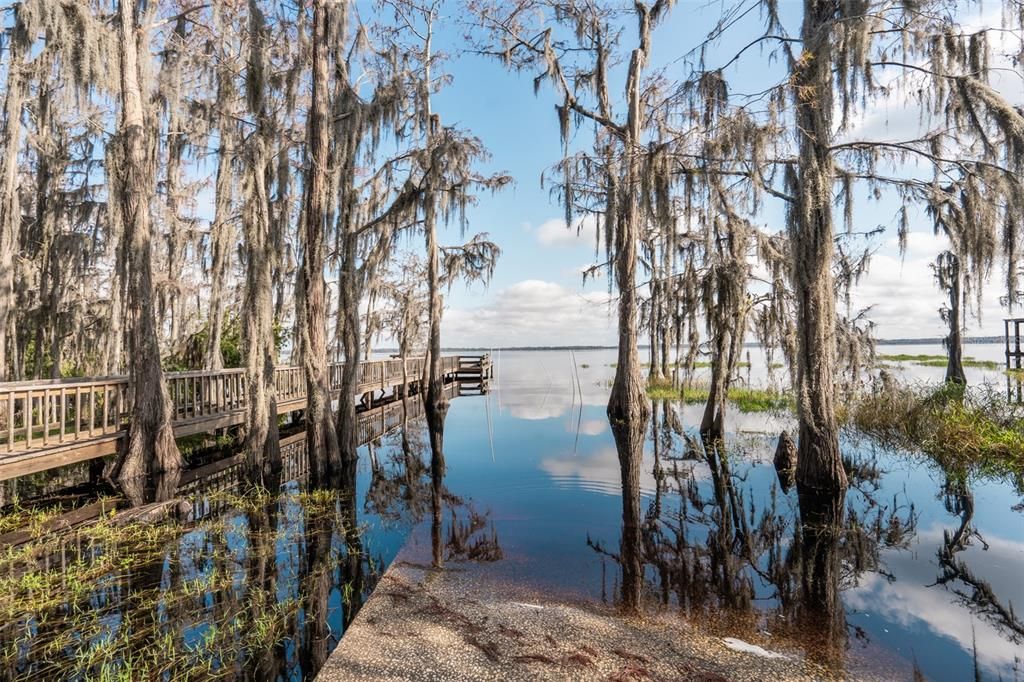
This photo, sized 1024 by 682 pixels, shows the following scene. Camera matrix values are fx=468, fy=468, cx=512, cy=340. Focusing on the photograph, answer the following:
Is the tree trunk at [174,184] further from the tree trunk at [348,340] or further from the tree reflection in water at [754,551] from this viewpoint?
the tree reflection in water at [754,551]

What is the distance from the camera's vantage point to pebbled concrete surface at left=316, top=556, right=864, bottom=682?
278cm

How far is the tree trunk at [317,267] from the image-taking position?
793 centimetres

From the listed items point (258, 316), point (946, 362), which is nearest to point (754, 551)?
point (258, 316)

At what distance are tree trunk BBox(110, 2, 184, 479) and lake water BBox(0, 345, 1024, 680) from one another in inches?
58.7

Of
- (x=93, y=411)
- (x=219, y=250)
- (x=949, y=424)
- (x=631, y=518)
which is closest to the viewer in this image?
(x=631, y=518)

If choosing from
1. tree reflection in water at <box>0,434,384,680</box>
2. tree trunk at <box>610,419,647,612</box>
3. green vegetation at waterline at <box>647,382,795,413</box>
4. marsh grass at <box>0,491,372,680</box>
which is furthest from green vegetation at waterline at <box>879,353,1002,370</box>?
marsh grass at <box>0,491,372,680</box>

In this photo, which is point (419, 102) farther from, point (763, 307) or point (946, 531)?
point (946, 531)

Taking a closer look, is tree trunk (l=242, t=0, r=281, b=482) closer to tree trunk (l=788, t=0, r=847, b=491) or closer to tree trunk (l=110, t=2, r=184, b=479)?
tree trunk (l=110, t=2, r=184, b=479)

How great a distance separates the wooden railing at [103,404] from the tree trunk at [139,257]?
52 cm

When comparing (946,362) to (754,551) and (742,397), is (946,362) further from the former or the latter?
(754,551)

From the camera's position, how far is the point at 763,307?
981cm

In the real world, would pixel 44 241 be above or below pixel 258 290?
above

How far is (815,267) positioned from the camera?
619 centimetres

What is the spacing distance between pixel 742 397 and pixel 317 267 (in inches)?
562
